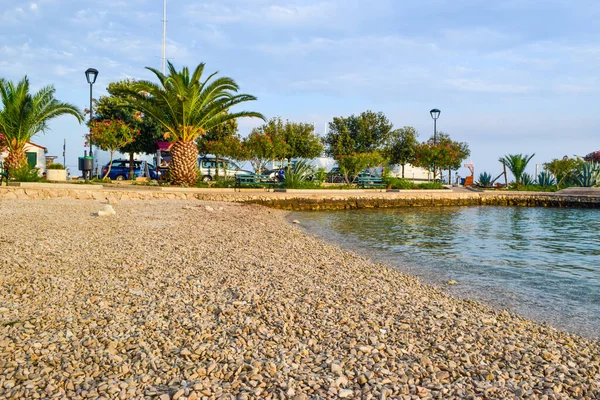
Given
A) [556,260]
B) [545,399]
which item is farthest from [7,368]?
[556,260]

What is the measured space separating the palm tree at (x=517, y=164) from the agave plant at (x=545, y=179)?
1.64 metres

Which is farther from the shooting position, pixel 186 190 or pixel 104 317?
pixel 186 190

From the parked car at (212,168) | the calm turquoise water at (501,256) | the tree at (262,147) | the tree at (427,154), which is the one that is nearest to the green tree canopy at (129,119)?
the parked car at (212,168)

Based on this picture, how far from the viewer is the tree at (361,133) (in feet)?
161

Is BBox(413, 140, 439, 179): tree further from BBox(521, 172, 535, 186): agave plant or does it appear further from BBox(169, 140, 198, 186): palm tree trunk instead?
BBox(169, 140, 198, 186): palm tree trunk

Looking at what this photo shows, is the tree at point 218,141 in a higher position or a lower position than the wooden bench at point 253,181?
higher

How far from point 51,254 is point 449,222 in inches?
504

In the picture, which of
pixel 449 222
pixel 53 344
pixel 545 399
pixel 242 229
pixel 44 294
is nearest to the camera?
pixel 545 399

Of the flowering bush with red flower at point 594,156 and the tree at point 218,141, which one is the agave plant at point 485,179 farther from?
the tree at point 218,141

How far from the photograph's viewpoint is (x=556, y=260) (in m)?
8.61

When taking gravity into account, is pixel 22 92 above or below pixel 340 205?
above

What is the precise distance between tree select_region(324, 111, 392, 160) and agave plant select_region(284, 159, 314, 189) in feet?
82.4

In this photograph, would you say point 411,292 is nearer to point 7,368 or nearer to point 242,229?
point 7,368

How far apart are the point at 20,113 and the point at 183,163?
23.1ft
